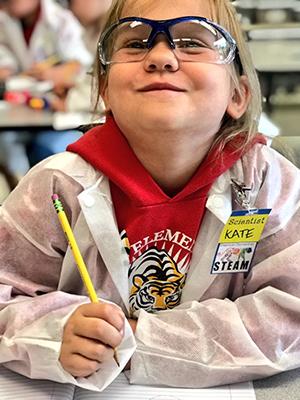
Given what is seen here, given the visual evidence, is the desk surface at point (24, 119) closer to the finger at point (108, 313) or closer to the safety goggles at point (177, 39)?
the safety goggles at point (177, 39)

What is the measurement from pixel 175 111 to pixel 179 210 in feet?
0.49

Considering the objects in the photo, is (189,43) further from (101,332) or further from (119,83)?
(101,332)

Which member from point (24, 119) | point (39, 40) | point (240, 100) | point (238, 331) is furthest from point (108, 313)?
point (39, 40)

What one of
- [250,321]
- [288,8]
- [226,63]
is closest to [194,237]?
[250,321]

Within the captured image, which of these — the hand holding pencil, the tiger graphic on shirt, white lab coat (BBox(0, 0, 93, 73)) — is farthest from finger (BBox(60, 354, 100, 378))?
white lab coat (BBox(0, 0, 93, 73))

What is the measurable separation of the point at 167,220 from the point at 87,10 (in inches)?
107

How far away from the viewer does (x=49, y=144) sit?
91.2 inches

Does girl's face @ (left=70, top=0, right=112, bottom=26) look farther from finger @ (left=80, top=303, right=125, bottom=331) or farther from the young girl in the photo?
finger @ (left=80, top=303, right=125, bottom=331)

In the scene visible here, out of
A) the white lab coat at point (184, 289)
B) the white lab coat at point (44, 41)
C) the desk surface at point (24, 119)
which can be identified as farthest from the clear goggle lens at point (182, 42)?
the white lab coat at point (44, 41)

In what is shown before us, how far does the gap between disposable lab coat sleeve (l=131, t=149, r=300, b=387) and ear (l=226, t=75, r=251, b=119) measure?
14 cm

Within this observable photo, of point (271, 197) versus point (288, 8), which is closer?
point (271, 197)

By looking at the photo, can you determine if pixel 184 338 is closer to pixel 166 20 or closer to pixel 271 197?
Answer: pixel 271 197

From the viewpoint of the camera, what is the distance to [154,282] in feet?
3.11

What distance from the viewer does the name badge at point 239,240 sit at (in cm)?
91
